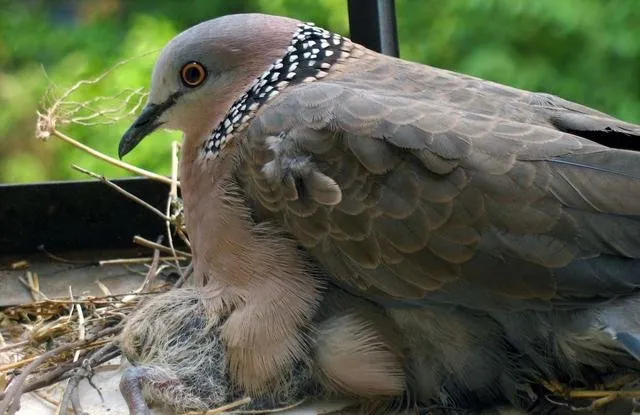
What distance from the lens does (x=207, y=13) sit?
3.25m

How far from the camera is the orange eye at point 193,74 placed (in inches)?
62.8

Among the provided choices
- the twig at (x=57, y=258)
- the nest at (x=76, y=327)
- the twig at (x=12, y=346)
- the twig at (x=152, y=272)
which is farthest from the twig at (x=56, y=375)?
the twig at (x=57, y=258)

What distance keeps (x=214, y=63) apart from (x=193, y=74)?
4 cm

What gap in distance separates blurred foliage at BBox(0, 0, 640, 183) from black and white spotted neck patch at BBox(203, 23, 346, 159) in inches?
31.6

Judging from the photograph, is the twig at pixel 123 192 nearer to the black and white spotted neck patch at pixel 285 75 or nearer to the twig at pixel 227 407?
→ the black and white spotted neck patch at pixel 285 75

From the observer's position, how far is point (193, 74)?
1.60 meters

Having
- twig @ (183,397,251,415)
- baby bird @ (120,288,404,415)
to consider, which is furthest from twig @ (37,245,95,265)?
twig @ (183,397,251,415)

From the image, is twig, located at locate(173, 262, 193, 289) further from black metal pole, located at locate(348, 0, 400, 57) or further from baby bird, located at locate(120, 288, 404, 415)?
black metal pole, located at locate(348, 0, 400, 57)

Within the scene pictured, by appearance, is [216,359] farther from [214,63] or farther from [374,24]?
[374,24]

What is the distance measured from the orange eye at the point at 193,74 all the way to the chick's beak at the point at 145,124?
0.05m

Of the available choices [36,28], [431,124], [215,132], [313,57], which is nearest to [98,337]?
[215,132]

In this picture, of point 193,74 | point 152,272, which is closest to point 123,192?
point 152,272

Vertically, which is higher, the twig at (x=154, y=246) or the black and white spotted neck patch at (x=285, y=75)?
the black and white spotted neck patch at (x=285, y=75)

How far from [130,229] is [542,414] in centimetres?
111
